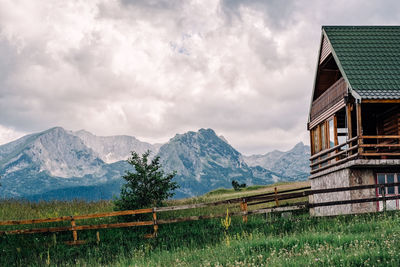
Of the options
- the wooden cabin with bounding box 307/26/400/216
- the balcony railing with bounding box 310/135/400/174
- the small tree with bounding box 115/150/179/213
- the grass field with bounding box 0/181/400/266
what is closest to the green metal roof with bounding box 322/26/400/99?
the wooden cabin with bounding box 307/26/400/216

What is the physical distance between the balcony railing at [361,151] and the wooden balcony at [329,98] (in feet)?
8.95

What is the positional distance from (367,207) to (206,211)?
32.2 feet

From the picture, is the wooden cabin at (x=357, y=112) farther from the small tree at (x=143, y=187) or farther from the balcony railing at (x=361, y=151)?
the small tree at (x=143, y=187)

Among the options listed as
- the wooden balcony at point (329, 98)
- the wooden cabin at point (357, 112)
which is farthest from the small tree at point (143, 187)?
the wooden balcony at point (329, 98)

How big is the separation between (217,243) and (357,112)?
10746 mm

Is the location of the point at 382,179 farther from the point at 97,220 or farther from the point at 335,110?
the point at 97,220

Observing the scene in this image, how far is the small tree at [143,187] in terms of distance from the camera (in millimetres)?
24047

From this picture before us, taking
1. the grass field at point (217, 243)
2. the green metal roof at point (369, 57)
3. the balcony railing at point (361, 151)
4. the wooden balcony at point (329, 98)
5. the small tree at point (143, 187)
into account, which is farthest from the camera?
the wooden balcony at point (329, 98)

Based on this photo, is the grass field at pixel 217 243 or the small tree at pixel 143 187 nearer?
the grass field at pixel 217 243

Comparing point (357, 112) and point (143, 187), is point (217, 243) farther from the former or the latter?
point (357, 112)

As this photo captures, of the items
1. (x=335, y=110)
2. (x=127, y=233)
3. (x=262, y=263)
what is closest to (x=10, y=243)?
(x=127, y=233)

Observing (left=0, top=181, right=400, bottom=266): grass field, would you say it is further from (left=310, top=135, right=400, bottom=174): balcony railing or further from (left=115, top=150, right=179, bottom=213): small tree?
(left=310, top=135, right=400, bottom=174): balcony railing

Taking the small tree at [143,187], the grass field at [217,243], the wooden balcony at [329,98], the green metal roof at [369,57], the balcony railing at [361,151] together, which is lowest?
the grass field at [217,243]

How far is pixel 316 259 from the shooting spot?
9719 mm
